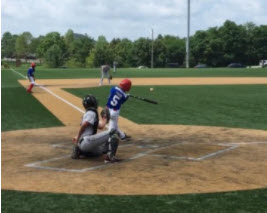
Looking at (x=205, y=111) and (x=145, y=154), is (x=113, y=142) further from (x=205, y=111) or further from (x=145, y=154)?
(x=205, y=111)

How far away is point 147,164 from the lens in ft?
26.3

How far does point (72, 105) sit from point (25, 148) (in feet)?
30.2

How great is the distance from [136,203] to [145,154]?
3.17 metres

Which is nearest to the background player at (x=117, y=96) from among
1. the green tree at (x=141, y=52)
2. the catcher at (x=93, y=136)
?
the catcher at (x=93, y=136)

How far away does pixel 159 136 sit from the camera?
1116 centimetres

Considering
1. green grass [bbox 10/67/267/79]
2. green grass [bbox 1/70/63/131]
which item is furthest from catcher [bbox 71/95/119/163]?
green grass [bbox 10/67/267/79]

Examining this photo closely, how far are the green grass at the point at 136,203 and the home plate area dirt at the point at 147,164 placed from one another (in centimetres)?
27

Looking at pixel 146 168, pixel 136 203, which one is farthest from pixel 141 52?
pixel 136 203

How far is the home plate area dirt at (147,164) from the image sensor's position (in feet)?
21.8

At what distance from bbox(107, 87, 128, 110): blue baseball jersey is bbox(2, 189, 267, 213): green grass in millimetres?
3750

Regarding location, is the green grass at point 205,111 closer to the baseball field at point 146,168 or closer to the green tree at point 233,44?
the baseball field at point 146,168

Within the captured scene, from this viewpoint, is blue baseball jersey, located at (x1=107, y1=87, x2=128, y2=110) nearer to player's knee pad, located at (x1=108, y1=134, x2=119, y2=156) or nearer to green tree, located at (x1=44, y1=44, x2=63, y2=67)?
player's knee pad, located at (x1=108, y1=134, x2=119, y2=156)

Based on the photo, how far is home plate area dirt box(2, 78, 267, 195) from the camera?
21.8 ft

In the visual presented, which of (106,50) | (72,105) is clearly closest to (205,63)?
(106,50)
